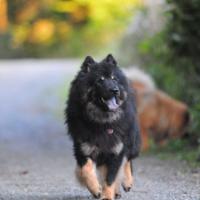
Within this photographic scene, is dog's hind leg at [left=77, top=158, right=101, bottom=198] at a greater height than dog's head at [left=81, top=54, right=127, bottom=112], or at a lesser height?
lesser

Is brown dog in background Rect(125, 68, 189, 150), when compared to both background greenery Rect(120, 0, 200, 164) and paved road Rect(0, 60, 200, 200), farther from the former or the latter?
paved road Rect(0, 60, 200, 200)

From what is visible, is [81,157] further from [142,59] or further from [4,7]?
[4,7]

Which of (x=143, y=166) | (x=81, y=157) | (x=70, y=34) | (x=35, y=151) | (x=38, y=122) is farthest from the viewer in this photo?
(x=70, y=34)

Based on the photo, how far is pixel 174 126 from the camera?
14297 mm

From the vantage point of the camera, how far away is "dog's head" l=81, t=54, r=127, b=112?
8336 mm

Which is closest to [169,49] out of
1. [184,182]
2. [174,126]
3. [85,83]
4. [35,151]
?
[174,126]

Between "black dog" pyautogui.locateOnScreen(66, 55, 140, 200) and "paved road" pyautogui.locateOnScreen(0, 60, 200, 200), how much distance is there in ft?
1.63

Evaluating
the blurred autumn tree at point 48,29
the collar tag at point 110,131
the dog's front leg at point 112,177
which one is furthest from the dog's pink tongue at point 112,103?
the blurred autumn tree at point 48,29

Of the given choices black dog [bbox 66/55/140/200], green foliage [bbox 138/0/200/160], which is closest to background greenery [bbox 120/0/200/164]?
green foliage [bbox 138/0/200/160]

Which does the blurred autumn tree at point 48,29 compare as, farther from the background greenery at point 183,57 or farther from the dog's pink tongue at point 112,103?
the dog's pink tongue at point 112,103

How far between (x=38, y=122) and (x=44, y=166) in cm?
701

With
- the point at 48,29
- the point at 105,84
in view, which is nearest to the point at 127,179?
the point at 105,84

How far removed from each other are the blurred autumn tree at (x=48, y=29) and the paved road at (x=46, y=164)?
61.5 ft

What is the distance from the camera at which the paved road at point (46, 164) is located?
29.8 feet
